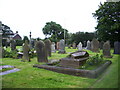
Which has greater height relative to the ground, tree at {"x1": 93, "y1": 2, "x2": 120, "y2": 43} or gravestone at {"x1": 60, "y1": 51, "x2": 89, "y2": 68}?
tree at {"x1": 93, "y1": 2, "x2": 120, "y2": 43}

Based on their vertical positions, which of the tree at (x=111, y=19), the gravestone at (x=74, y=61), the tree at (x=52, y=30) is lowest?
the gravestone at (x=74, y=61)

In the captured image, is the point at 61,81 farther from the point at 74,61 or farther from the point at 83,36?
the point at 83,36

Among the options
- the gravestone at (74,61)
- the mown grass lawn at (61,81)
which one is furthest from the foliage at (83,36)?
the mown grass lawn at (61,81)

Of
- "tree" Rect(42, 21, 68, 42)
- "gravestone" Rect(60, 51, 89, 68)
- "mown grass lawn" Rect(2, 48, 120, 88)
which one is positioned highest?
"tree" Rect(42, 21, 68, 42)

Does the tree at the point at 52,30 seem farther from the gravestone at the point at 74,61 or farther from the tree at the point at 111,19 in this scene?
the gravestone at the point at 74,61

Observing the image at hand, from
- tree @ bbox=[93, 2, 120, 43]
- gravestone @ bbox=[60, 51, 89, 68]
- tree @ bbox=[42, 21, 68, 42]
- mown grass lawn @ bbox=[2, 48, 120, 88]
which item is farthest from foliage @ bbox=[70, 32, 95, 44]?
mown grass lawn @ bbox=[2, 48, 120, 88]

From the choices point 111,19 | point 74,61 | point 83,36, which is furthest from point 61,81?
point 83,36

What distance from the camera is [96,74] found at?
3.99 m

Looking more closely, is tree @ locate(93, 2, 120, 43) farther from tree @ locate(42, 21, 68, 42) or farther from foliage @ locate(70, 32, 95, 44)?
tree @ locate(42, 21, 68, 42)

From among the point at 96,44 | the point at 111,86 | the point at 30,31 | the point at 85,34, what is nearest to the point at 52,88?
the point at 111,86

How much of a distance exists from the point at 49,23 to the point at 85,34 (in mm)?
17349

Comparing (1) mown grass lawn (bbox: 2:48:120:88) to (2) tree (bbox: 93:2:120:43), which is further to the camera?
(2) tree (bbox: 93:2:120:43)

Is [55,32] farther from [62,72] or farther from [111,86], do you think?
[111,86]

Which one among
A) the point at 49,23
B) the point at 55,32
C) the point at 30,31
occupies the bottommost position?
the point at 30,31
